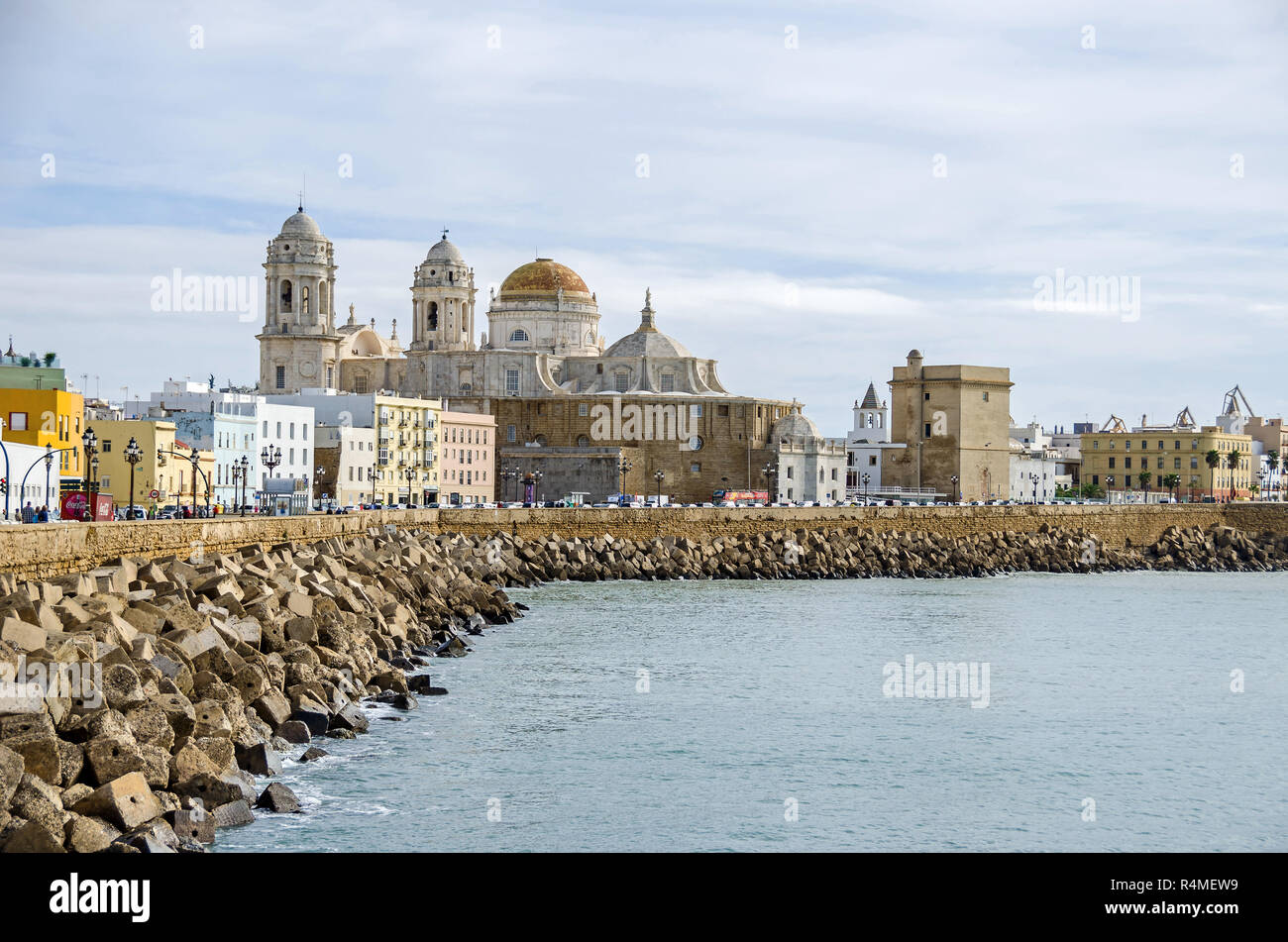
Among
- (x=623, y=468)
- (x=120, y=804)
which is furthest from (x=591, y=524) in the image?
(x=120, y=804)

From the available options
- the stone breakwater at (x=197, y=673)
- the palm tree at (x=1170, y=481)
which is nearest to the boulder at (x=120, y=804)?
the stone breakwater at (x=197, y=673)

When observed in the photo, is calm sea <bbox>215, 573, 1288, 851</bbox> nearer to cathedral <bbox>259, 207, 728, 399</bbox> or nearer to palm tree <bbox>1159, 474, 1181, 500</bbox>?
cathedral <bbox>259, 207, 728, 399</bbox>

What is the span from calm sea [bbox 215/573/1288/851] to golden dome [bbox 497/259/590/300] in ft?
176

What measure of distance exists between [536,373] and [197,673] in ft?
212

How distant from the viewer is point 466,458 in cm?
7450

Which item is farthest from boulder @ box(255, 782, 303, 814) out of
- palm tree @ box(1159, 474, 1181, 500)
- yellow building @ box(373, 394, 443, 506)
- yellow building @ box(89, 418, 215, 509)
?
palm tree @ box(1159, 474, 1181, 500)

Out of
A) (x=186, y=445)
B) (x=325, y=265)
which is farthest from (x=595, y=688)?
(x=325, y=265)

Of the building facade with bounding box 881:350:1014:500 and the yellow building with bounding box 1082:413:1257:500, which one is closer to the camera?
the building facade with bounding box 881:350:1014:500

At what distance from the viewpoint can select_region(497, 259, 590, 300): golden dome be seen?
87000 mm

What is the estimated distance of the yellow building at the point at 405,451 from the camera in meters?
67.8

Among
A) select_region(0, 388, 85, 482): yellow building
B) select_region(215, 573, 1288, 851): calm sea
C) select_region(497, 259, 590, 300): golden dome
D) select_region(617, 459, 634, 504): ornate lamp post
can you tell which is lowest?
select_region(215, 573, 1288, 851): calm sea

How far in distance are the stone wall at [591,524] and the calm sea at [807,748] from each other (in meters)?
5.49
